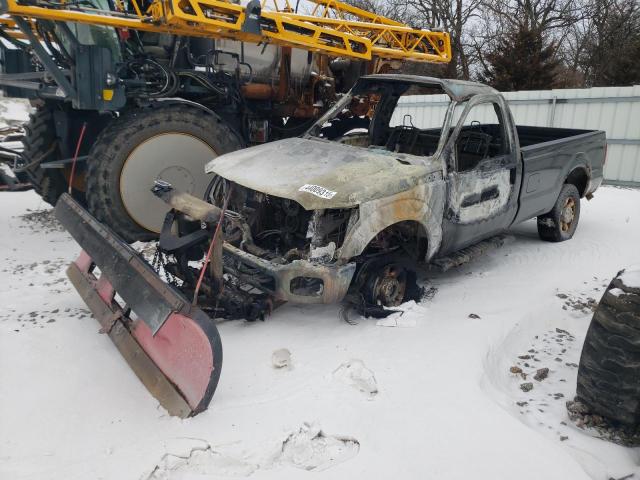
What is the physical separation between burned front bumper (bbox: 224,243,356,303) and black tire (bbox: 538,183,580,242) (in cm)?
359

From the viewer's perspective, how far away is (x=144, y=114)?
554 centimetres

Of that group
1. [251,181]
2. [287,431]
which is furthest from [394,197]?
[287,431]

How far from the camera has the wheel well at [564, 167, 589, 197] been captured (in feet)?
21.4

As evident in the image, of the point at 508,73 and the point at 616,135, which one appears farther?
the point at 508,73

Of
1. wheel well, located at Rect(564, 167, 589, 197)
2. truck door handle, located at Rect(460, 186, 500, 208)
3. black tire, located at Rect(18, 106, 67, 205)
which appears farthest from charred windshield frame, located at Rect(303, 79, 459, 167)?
black tire, located at Rect(18, 106, 67, 205)

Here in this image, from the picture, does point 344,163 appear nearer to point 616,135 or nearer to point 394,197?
point 394,197

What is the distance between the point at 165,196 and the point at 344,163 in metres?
1.47

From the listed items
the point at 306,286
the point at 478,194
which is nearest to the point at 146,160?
the point at 306,286

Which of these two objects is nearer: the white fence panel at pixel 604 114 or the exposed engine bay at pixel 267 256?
the exposed engine bay at pixel 267 256

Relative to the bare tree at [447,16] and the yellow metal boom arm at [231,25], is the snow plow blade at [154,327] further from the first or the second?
the bare tree at [447,16]

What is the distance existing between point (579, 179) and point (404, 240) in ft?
11.2

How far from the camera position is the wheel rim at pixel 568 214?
256 inches

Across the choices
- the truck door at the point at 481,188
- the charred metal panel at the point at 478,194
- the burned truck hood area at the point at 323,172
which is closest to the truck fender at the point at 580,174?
the truck door at the point at 481,188

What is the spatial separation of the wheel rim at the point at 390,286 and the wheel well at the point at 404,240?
19cm
